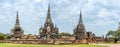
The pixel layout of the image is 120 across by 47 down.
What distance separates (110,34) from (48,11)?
32043 millimetres

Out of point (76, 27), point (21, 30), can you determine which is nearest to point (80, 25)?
point (76, 27)

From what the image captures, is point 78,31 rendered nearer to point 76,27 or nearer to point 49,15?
point 76,27

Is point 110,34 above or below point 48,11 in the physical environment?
below

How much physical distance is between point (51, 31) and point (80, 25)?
46.8 ft

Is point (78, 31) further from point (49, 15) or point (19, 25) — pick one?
point (19, 25)

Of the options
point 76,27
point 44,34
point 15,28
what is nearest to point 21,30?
point 15,28

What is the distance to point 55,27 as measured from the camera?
124 m

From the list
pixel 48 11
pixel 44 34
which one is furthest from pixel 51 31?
pixel 48 11

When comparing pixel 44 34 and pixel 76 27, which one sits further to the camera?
pixel 76 27

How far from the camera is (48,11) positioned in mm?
125875

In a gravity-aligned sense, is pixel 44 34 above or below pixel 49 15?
below

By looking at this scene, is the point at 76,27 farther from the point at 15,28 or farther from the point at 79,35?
the point at 15,28

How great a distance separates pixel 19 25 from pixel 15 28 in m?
2.93

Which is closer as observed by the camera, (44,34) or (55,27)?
(44,34)
